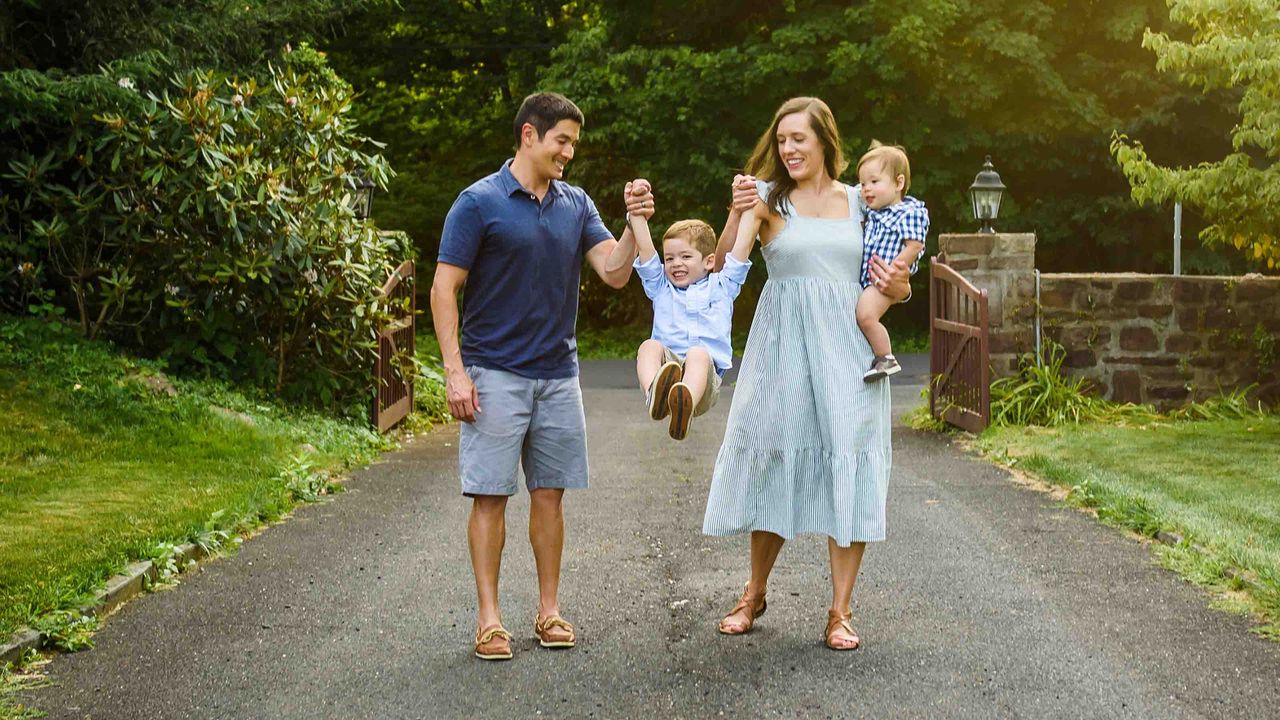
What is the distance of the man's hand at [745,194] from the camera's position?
5.30m

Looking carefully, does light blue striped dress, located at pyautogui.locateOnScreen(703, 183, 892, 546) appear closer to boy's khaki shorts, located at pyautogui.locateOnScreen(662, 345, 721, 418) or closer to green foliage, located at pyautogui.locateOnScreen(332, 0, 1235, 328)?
boy's khaki shorts, located at pyautogui.locateOnScreen(662, 345, 721, 418)

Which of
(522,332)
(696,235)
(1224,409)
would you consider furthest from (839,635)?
(1224,409)

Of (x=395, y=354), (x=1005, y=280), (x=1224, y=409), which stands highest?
(x=1005, y=280)

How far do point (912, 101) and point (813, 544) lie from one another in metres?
20.5

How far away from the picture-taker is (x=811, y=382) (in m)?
5.48

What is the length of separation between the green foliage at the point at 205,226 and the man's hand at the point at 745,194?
690cm

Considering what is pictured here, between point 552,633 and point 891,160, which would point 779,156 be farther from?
point 552,633

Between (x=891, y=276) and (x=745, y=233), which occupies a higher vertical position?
(x=745, y=233)

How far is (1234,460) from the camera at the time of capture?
10.3 m

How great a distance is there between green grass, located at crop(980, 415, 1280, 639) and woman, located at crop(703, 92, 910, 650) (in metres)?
1.72

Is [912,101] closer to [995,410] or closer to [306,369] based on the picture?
[995,410]

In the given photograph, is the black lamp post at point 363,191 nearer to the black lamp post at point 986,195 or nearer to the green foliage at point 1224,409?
the black lamp post at point 986,195

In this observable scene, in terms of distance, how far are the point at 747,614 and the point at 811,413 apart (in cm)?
83

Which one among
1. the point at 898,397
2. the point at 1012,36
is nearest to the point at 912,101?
the point at 1012,36
